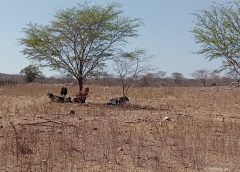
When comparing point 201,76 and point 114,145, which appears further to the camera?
point 201,76

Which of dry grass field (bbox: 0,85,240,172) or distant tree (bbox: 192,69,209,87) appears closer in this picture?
dry grass field (bbox: 0,85,240,172)

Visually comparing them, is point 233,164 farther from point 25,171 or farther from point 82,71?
point 82,71

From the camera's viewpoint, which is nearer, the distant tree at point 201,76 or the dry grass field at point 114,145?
the dry grass field at point 114,145

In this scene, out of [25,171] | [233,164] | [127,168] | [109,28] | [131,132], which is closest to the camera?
[25,171]

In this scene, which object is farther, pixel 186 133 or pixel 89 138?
pixel 186 133

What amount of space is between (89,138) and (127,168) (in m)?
2.78

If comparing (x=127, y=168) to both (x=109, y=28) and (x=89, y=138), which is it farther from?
(x=109, y=28)

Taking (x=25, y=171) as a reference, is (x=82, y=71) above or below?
above

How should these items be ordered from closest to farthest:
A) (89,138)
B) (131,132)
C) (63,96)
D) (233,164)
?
1. (233,164)
2. (89,138)
3. (131,132)
4. (63,96)

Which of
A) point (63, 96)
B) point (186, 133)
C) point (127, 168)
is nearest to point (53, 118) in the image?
point (186, 133)

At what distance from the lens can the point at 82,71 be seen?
25.1 meters

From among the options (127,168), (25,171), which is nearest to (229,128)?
(127,168)

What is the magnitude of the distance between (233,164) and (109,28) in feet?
53.7

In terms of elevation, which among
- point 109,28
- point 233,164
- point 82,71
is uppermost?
point 109,28
